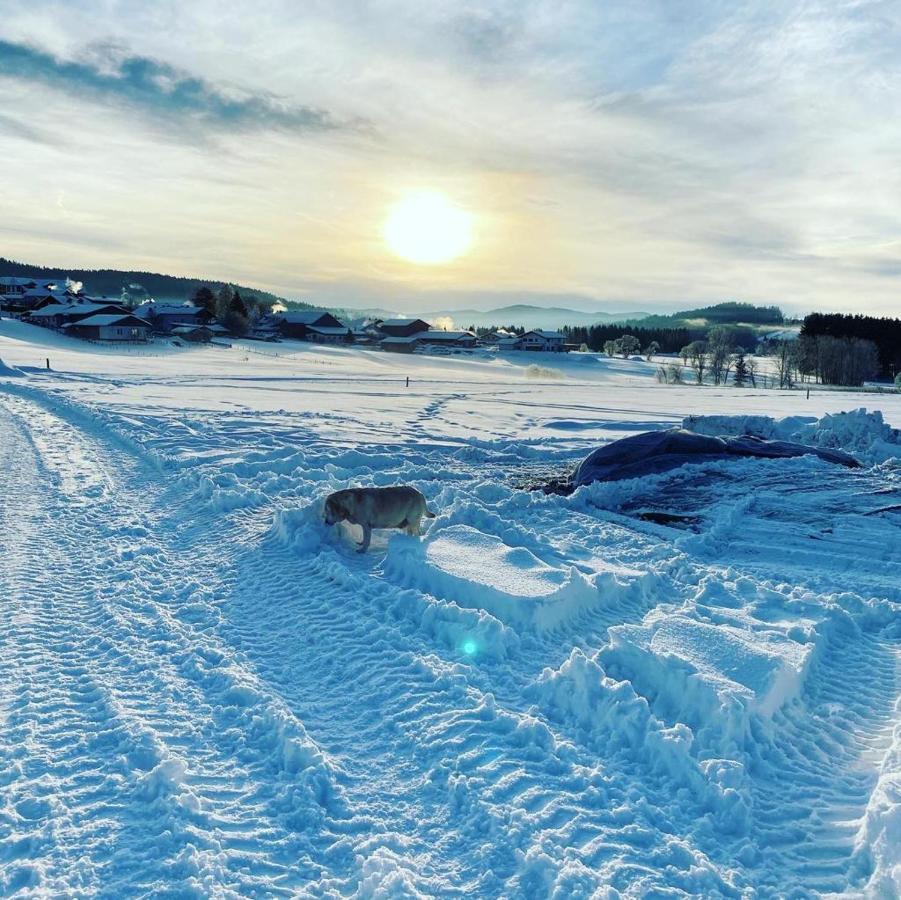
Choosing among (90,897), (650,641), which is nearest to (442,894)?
(90,897)

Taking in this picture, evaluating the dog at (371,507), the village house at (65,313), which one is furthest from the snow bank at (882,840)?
the village house at (65,313)

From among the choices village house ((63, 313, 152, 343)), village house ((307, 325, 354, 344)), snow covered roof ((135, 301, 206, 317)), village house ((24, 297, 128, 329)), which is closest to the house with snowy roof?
village house ((24, 297, 128, 329))

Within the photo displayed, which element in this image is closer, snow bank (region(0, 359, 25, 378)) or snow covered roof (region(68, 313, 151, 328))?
snow bank (region(0, 359, 25, 378))

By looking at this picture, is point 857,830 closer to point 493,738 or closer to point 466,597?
point 493,738

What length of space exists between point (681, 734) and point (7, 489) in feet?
32.5

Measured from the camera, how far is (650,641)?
5336 millimetres

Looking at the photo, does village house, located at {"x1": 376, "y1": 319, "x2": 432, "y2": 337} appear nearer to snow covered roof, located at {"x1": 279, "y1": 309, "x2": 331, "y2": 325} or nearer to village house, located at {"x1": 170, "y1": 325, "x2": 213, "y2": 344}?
snow covered roof, located at {"x1": 279, "y1": 309, "x2": 331, "y2": 325}

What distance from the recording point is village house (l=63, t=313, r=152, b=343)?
232 ft

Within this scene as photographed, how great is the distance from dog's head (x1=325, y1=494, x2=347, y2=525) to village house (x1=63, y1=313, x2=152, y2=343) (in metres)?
71.9

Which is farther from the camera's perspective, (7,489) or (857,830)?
(7,489)

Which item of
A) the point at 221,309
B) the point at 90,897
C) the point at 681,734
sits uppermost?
the point at 221,309

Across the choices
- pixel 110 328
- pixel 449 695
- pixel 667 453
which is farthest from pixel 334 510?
pixel 110 328

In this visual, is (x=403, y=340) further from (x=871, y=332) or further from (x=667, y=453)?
(x=667, y=453)

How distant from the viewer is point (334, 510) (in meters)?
7.75
